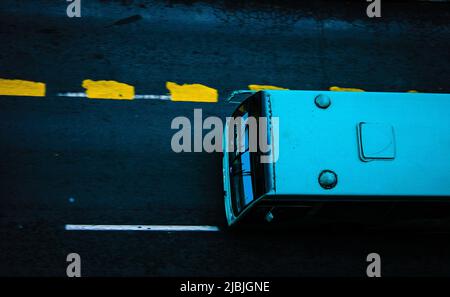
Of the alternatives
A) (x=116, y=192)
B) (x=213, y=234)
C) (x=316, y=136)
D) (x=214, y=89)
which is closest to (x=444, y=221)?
(x=316, y=136)

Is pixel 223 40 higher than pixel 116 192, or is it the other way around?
pixel 223 40

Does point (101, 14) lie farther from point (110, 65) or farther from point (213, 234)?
point (213, 234)

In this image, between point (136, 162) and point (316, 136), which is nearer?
point (316, 136)

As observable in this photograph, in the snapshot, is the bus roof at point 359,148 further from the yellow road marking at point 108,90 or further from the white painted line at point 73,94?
the white painted line at point 73,94

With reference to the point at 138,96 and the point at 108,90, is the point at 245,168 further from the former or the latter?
the point at 108,90

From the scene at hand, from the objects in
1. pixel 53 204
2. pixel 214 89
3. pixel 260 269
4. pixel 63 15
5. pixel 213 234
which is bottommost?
pixel 260 269

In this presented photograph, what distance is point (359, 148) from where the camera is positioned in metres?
7.85

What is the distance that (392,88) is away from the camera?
1105 centimetres

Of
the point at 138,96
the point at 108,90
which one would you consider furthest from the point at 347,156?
the point at 108,90

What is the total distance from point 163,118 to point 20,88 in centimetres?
286

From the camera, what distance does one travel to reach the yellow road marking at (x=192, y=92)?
10.5m

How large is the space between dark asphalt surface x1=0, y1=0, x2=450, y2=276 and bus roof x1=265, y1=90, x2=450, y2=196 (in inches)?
86.9

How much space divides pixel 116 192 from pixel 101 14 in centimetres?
395

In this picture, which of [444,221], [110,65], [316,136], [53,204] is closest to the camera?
[316,136]
